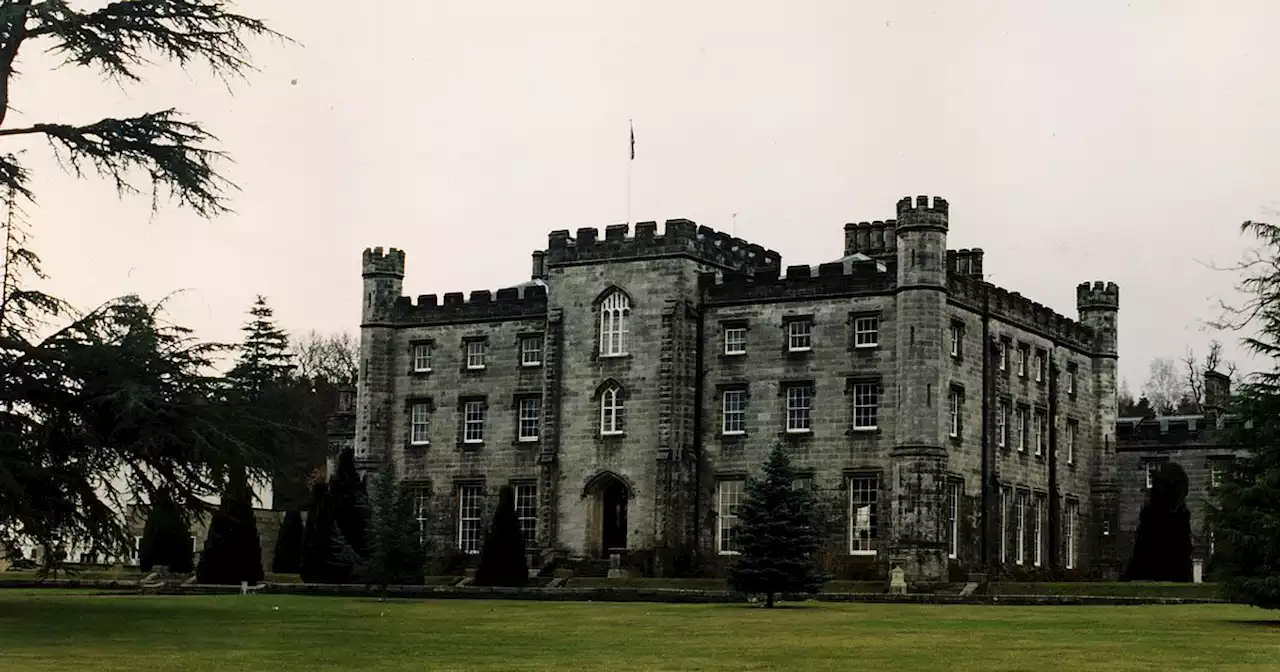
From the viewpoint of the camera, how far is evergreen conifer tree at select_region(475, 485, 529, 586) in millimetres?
48906

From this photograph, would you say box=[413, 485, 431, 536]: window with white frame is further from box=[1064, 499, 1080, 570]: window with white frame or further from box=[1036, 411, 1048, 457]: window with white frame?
box=[1064, 499, 1080, 570]: window with white frame

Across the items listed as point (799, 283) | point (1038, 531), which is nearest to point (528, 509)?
point (799, 283)

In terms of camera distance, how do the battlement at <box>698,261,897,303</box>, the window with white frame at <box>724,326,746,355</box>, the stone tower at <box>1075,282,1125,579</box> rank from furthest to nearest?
1. the stone tower at <box>1075,282,1125,579</box>
2. the window with white frame at <box>724,326,746,355</box>
3. the battlement at <box>698,261,897,303</box>

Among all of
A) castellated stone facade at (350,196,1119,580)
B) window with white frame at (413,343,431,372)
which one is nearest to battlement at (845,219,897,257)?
castellated stone facade at (350,196,1119,580)

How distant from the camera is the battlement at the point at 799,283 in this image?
5016cm

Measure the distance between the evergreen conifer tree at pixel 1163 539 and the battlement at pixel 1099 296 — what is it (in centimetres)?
755

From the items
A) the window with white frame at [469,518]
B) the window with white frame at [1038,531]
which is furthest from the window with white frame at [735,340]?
the window with white frame at [1038,531]

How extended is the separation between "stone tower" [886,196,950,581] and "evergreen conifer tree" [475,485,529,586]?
9.84m

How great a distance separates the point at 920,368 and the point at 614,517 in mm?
10346

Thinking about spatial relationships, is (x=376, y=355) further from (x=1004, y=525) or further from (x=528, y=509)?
(x=1004, y=525)

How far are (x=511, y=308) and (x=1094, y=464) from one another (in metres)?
19.8

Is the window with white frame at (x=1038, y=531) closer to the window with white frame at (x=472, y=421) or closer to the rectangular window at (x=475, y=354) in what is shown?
the window with white frame at (x=472, y=421)

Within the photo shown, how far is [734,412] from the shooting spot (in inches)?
2047

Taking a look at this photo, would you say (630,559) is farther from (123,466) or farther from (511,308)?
(123,466)
